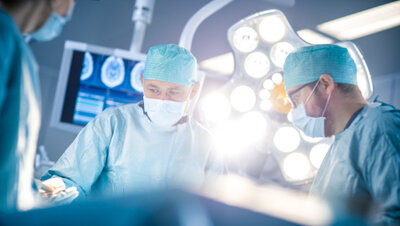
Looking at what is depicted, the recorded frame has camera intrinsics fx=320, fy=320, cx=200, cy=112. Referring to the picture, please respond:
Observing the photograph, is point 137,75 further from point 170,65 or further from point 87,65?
point 170,65

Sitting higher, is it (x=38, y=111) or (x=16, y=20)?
(x=16, y=20)

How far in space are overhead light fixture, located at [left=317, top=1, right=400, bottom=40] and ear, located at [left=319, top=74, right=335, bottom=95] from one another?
4.17ft

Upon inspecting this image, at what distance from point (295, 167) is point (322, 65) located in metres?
0.73

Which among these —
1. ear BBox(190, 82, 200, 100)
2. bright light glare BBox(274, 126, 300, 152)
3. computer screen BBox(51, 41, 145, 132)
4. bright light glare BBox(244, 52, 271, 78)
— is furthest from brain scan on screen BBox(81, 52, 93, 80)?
bright light glare BBox(274, 126, 300, 152)

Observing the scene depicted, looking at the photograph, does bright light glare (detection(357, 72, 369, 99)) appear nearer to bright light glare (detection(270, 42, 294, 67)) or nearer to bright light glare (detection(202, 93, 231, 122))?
bright light glare (detection(270, 42, 294, 67))

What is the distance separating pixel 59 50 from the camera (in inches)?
111

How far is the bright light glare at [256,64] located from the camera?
76.5 inches

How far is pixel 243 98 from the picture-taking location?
1.93 metres

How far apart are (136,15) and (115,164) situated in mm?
1176

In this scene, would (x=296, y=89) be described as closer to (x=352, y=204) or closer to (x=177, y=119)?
(x=177, y=119)

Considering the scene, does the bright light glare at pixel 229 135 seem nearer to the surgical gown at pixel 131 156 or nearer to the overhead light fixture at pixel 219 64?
the surgical gown at pixel 131 156

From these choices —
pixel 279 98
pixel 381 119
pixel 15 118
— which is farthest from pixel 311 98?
pixel 15 118

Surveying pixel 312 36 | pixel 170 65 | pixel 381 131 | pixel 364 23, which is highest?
pixel 364 23

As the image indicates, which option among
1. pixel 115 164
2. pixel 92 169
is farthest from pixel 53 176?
pixel 115 164
